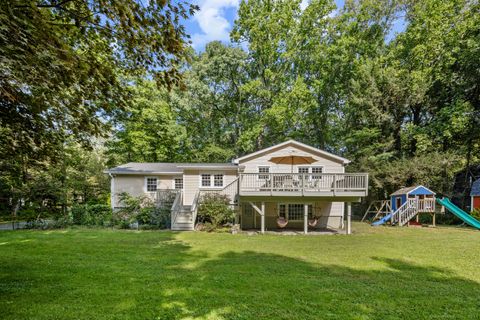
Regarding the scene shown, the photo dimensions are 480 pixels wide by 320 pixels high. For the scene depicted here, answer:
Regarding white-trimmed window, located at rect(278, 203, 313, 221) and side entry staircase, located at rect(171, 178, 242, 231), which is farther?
white-trimmed window, located at rect(278, 203, 313, 221)

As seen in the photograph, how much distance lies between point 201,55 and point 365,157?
1689 centimetres

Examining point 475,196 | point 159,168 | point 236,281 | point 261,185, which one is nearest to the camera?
point 236,281

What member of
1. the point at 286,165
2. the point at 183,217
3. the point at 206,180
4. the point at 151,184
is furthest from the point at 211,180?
the point at 286,165

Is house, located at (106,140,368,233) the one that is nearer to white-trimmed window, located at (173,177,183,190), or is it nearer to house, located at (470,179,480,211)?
white-trimmed window, located at (173,177,183,190)

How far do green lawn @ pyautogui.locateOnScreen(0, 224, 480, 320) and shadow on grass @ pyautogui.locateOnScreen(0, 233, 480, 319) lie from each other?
0.06 ft

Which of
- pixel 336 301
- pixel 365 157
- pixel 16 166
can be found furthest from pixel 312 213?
pixel 16 166

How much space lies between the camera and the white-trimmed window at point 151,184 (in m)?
17.1

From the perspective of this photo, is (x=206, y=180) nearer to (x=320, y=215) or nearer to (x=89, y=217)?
(x=89, y=217)

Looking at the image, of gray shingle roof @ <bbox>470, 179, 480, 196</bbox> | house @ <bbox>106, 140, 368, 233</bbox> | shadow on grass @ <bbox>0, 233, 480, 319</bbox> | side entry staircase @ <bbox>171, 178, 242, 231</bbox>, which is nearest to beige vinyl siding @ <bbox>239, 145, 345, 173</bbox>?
house @ <bbox>106, 140, 368, 233</bbox>

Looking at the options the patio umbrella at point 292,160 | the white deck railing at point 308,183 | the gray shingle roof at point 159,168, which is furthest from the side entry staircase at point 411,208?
the gray shingle roof at point 159,168

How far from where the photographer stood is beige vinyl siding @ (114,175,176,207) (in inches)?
665

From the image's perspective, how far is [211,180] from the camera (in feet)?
51.9

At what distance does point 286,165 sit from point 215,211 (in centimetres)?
501

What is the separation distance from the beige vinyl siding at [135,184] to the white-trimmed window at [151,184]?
18 cm
